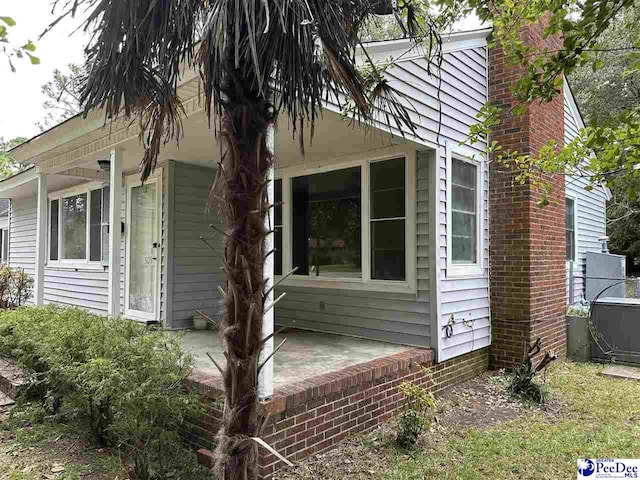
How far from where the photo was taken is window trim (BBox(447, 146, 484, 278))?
5.39 meters

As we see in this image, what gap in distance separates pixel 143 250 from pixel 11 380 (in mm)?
2360

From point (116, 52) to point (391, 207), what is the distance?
13.0 feet

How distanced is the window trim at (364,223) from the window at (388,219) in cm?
6

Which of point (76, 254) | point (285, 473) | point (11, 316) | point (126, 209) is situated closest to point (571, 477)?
point (285, 473)

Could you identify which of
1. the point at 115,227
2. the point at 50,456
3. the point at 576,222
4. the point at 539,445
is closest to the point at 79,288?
the point at 115,227

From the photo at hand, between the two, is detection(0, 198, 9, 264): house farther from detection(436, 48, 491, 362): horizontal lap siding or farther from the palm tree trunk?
the palm tree trunk

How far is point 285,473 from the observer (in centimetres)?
331

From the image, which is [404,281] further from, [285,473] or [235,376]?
[235,376]

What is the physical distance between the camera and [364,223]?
5707 mm

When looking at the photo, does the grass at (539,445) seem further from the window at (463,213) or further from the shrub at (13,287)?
the shrub at (13,287)

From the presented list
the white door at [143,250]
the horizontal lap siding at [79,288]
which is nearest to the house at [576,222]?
the white door at [143,250]

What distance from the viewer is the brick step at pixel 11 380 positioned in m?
4.76

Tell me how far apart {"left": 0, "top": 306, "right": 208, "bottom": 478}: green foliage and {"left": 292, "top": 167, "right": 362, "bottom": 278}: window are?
2871 millimetres

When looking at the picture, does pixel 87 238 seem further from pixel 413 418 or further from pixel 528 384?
pixel 528 384
